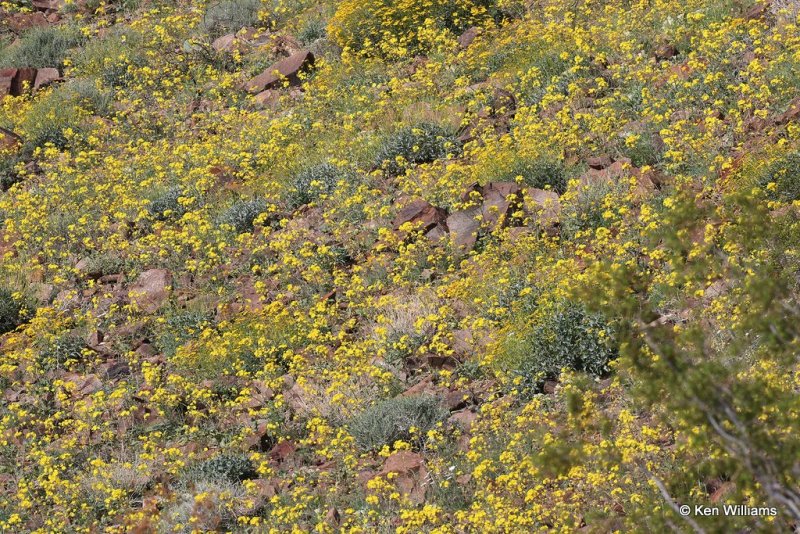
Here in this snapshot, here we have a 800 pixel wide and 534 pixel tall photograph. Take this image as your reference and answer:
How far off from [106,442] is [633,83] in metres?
6.36

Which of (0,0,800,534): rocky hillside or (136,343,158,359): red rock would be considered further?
(136,343,158,359): red rock

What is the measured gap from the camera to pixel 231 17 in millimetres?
17141

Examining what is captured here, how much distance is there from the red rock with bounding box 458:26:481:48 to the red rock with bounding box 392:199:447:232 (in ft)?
13.1

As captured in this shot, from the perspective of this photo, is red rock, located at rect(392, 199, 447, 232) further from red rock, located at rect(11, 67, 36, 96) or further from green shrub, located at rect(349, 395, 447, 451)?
red rock, located at rect(11, 67, 36, 96)

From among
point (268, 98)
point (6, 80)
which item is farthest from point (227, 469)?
point (6, 80)

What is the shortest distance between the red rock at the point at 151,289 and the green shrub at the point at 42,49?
7695 millimetres

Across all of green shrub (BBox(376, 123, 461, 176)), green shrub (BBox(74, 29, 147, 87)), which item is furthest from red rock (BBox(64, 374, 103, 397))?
green shrub (BBox(74, 29, 147, 87))

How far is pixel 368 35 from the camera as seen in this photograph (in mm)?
14719

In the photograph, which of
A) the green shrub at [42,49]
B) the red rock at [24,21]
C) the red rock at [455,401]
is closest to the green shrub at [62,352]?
the red rock at [455,401]

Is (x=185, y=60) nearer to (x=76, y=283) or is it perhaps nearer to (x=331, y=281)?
(x=76, y=283)

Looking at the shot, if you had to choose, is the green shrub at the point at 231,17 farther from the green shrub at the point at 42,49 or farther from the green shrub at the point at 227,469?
the green shrub at the point at 227,469

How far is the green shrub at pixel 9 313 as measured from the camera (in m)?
11.1

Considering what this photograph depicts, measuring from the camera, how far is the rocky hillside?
18.9 ft

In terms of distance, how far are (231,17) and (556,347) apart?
11.2m
